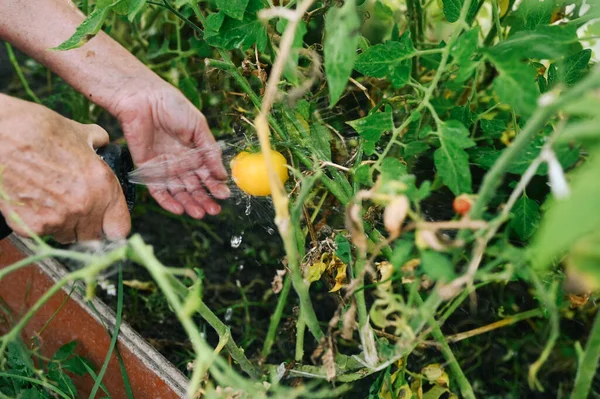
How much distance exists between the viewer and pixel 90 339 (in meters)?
1.22

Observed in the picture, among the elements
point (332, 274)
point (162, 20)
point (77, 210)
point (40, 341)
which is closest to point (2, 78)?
point (162, 20)

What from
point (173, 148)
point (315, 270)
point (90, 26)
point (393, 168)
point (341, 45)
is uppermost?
point (341, 45)

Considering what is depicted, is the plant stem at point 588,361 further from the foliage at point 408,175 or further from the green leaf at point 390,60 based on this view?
the green leaf at point 390,60

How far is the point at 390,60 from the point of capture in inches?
31.9

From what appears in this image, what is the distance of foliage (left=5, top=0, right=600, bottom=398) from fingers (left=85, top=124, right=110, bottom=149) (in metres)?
0.27

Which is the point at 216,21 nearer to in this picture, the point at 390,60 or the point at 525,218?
the point at 390,60

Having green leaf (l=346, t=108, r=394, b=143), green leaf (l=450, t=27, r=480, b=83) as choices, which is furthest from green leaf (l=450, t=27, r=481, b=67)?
green leaf (l=346, t=108, r=394, b=143)

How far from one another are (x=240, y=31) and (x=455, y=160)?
0.37 metres

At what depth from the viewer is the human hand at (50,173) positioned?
0.94m

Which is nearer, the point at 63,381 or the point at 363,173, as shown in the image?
the point at 363,173

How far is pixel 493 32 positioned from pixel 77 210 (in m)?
0.89

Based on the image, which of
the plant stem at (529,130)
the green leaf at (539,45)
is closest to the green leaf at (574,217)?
the plant stem at (529,130)

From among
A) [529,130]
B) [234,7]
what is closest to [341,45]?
[529,130]

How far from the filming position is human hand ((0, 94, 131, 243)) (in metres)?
0.94
